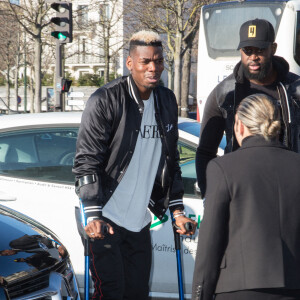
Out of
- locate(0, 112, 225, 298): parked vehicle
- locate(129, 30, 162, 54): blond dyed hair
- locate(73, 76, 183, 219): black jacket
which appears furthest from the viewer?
locate(0, 112, 225, 298): parked vehicle

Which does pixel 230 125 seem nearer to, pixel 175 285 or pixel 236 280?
pixel 236 280

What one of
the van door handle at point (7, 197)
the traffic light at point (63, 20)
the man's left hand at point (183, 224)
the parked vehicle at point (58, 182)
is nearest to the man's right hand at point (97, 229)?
the man's left hand at point (183, 224)

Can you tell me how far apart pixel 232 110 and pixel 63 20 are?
9643mm

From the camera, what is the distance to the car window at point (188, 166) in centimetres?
456

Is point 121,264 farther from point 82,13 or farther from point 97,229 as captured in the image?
point 82,13

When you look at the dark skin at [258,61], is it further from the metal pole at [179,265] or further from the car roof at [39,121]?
the car roof at [39,121]

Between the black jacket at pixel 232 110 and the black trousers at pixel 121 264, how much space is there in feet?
1.58

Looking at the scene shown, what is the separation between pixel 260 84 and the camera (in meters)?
3.33

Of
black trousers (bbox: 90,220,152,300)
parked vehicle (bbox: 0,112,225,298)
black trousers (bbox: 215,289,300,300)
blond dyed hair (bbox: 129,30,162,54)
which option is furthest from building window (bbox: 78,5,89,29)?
black trousers (bbox: 215,289,300,300)

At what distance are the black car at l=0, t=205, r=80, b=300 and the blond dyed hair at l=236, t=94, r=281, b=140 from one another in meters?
1.22

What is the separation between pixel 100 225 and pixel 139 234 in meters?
0.36

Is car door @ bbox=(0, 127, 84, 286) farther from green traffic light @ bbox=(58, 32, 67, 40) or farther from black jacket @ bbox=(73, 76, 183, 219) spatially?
green traffic light @ bbox=(58, 32, 67, 40)

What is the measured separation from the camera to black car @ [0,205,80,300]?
2801 mm

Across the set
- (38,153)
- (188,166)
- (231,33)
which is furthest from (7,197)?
(231,33)
